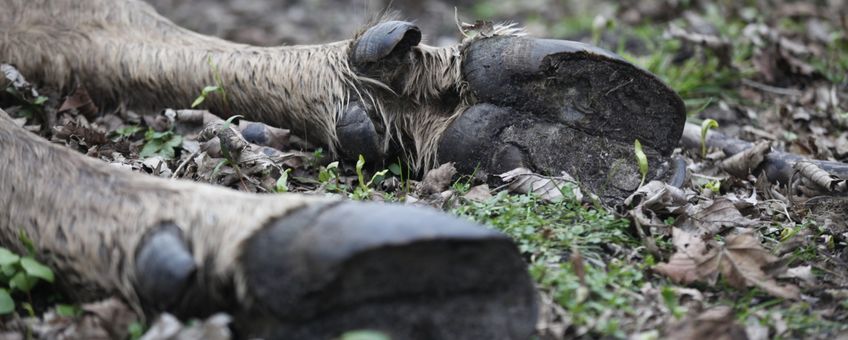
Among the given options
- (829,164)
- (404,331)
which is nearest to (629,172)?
(829,164)

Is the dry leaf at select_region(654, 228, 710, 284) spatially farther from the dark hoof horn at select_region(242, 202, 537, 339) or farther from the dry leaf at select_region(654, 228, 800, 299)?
the dark hoof horn at select_region(242, 202, 537, 339)

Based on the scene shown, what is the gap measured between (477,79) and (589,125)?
16.7 inches

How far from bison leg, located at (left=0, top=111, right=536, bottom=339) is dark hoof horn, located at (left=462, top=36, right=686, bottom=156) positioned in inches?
42.2

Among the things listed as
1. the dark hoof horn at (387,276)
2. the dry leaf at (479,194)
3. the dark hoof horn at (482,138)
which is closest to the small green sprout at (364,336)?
the dark hoof horn at (387,276)

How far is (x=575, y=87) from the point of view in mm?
3078

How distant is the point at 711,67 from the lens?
5137mm

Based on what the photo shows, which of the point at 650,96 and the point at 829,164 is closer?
the point at 650,96

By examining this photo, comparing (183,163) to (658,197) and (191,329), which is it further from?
(658,197)

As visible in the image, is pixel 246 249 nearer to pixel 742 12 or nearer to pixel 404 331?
pixel 404 331

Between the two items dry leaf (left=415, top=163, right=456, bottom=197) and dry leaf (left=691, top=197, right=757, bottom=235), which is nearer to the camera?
dry leaf (left=691, top=197, right=757, bottom=235)

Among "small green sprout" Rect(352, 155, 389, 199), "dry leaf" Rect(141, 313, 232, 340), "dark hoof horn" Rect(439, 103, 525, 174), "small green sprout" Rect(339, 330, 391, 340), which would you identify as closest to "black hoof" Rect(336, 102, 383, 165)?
"small green sprout" Rect(352, 155, 389, 199)

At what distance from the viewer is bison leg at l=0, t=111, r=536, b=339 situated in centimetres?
196

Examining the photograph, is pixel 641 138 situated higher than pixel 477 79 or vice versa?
pixel 477 79

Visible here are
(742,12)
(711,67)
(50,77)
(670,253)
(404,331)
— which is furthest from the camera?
(742,12)
